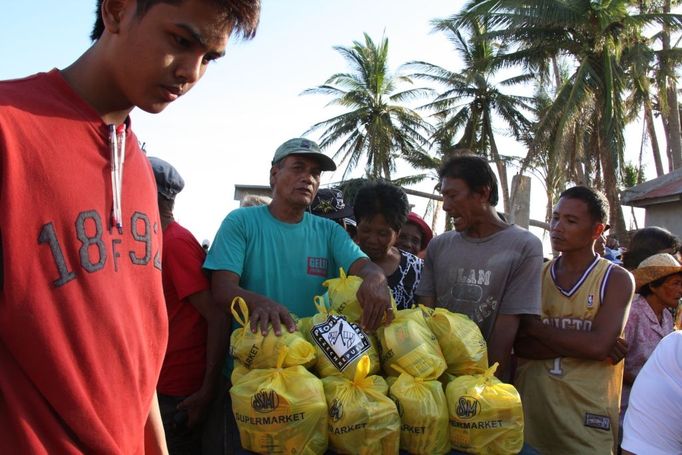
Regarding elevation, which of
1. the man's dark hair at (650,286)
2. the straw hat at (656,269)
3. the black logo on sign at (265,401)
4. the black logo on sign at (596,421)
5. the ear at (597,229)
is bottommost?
the black logo on sign at (596,421)

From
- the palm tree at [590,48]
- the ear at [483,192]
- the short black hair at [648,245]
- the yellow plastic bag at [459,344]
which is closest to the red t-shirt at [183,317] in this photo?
the yellow plastic bag at [459,344]

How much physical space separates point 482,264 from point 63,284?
7.50 feet

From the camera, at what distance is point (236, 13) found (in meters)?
1.40

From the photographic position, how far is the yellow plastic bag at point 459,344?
2.49 meters

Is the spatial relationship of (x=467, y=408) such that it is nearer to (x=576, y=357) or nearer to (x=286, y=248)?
(x=576, y=357)

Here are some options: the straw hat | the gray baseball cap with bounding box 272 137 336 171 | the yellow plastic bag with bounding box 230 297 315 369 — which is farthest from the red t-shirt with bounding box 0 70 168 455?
the straw hat

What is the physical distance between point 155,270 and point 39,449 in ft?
1.46

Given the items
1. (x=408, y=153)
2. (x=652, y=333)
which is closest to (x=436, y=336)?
(x=652, y=333)

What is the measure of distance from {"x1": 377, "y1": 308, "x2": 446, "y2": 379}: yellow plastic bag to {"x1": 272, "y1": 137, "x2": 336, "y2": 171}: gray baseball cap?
100 centimetres

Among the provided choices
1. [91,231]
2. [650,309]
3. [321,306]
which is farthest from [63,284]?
[650,309]

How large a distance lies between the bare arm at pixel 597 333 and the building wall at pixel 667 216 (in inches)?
634

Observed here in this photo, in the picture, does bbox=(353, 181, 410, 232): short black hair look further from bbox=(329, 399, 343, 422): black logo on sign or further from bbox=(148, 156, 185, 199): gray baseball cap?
bbox=(329, 399, 343, 422): black logo on sign

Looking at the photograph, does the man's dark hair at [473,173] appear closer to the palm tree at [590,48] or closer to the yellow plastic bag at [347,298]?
the yellow plastic bag at [347,298]

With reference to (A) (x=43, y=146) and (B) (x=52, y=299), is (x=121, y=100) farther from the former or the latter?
(B) (x=52, y=299)
